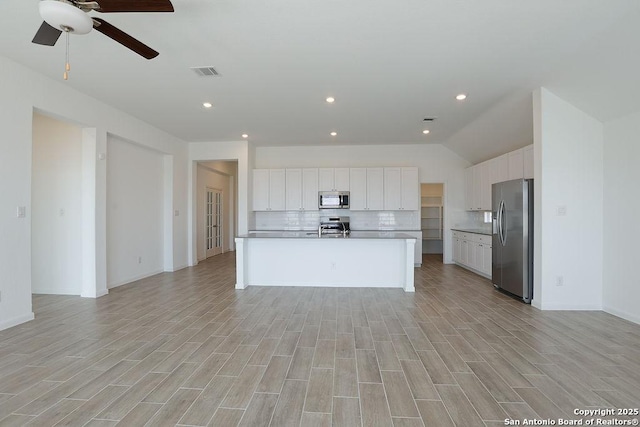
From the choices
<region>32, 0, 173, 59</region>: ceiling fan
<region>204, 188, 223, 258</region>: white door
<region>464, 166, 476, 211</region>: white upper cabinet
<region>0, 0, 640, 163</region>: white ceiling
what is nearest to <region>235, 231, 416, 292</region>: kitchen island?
<region>0, 0, 640, 163</region>: white ceiling

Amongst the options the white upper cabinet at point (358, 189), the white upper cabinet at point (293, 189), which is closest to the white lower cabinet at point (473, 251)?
the white upper cabinet at point (358, 189)

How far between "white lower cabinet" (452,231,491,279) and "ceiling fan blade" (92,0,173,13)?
19.5ft

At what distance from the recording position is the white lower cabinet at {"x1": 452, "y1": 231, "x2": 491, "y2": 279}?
5941mm

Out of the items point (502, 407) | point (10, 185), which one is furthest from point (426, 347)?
point (10, 185)

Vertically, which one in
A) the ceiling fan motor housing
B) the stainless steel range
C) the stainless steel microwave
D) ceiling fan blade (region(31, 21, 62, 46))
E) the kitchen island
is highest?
ceiling fan blade (region(31, 21, 62, 46))

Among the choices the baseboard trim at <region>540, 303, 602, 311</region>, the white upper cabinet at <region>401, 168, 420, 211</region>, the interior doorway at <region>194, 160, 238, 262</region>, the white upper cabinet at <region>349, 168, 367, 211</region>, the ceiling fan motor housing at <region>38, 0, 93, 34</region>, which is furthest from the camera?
the interior doorway at <region>194, 160, 238, 262</region>

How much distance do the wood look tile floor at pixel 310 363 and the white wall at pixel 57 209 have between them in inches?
22.7

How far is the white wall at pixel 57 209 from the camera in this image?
4770 mm

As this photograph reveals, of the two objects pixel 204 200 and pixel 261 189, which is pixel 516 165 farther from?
pixel 204 200

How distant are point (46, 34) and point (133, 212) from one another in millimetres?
4046

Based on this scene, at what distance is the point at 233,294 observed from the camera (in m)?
4.88

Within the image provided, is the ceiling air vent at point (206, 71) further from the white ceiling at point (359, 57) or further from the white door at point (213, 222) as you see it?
the white door at point (213, 222)

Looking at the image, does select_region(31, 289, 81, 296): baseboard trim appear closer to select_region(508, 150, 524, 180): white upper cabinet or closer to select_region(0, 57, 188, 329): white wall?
select_region(0, 57, 188, 329): white wall

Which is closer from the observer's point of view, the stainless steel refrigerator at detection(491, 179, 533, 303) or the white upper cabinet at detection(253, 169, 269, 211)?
the stainless steel refrigerator at detection(491, 179, 533, 303)
